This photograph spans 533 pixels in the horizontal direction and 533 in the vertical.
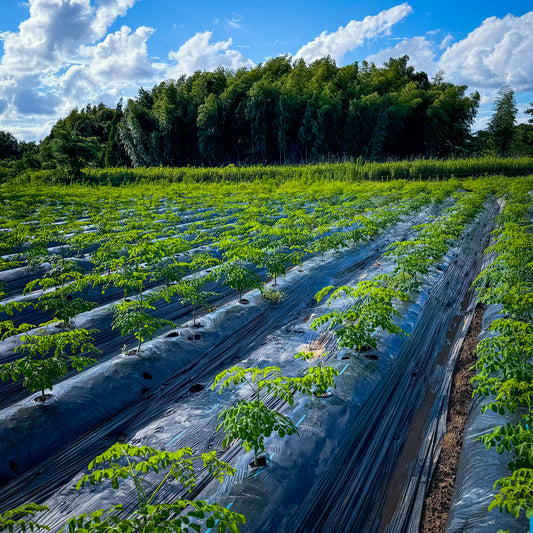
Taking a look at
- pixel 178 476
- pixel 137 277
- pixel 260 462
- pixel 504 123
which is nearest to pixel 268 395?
pixel 260 462

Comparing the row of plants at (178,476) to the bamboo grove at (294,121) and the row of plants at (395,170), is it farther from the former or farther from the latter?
the bamboo grove at (294,121)

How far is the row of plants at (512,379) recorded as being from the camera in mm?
1962

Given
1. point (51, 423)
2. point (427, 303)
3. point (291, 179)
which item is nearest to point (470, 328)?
point (427, 303)

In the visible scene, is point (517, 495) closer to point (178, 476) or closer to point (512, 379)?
point (512, 379)

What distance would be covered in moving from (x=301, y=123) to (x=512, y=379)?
105 feet

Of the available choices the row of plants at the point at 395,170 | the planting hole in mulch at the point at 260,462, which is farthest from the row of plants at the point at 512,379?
the row of plants at the point at 395,170

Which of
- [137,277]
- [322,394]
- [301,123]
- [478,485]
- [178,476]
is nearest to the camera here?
[178,476]

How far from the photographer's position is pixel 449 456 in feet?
10.1

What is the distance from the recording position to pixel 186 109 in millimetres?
36594

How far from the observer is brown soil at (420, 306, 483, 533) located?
2.55 metres

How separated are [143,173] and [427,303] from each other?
2940cm

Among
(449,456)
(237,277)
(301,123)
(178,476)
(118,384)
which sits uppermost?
(301,123)

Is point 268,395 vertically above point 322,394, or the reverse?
point 322,394

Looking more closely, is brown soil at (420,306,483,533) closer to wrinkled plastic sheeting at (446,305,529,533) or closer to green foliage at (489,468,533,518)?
wrinkled plastic sheeting at (446,305,529,533)
